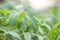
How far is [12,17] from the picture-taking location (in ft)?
2.26

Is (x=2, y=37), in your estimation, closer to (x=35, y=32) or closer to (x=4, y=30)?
(x=4, y=30)

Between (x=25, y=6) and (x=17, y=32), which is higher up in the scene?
(x=25, y=6)

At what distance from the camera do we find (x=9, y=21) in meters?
0.70

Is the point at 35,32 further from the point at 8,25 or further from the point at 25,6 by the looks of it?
the point at 25,6

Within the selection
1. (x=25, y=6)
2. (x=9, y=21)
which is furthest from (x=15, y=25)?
(x=25, y=6)

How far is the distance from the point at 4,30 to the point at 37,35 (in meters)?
0.13

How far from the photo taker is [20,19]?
710mm

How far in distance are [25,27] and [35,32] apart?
45 millimetres

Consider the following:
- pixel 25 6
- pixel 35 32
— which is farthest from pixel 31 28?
pixel 25 6

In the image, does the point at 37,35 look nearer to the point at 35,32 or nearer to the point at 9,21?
the point at 35,32

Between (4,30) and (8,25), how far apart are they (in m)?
0.07

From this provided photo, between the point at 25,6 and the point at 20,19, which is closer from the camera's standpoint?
the point at 20,19

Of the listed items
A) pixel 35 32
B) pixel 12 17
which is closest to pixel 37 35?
pixel 35 32

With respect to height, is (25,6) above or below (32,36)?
above
